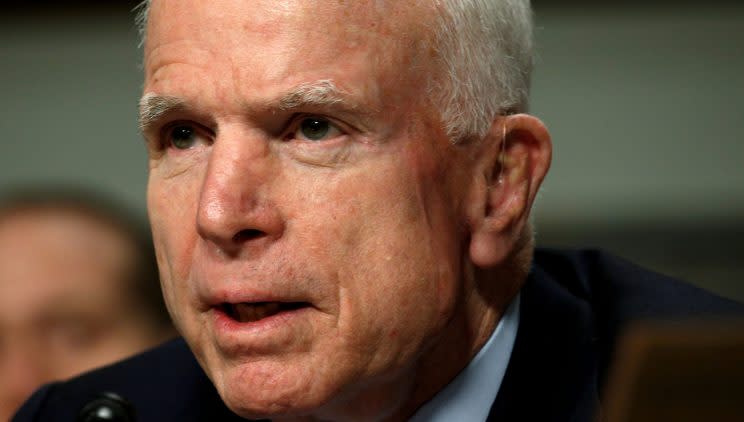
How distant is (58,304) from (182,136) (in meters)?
1.50

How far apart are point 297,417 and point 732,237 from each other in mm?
2607

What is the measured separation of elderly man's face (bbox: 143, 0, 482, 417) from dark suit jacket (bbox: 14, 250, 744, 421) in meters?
0.34

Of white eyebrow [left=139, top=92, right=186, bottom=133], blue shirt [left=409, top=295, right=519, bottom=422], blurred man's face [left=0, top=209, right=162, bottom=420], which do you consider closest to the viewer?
white eyebrow [left=139, top=92, right=186, bottom=133]

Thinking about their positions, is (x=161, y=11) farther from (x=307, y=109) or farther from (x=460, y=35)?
(x=460, y=35)

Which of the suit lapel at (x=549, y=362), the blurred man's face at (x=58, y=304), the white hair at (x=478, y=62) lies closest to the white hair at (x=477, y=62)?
the white hair at (x=478, y=62)

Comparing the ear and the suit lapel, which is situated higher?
the ear

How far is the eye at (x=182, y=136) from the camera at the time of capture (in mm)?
2076

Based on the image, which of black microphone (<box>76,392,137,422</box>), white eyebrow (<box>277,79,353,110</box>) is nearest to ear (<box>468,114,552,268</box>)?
white eyebrow (<box>277,79,353,110</box>)

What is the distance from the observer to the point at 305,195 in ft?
6.35

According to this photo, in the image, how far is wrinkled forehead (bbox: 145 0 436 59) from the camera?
1.92 metres

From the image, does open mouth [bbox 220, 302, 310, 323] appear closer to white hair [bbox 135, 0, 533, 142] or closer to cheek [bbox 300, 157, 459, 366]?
cheek [bbox 300, 157, 459, 366]

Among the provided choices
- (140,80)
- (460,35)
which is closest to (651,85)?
(140,80)

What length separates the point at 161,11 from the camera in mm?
2070

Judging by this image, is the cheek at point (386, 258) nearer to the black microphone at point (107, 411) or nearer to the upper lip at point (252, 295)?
the upper lip at point (252, 295)
